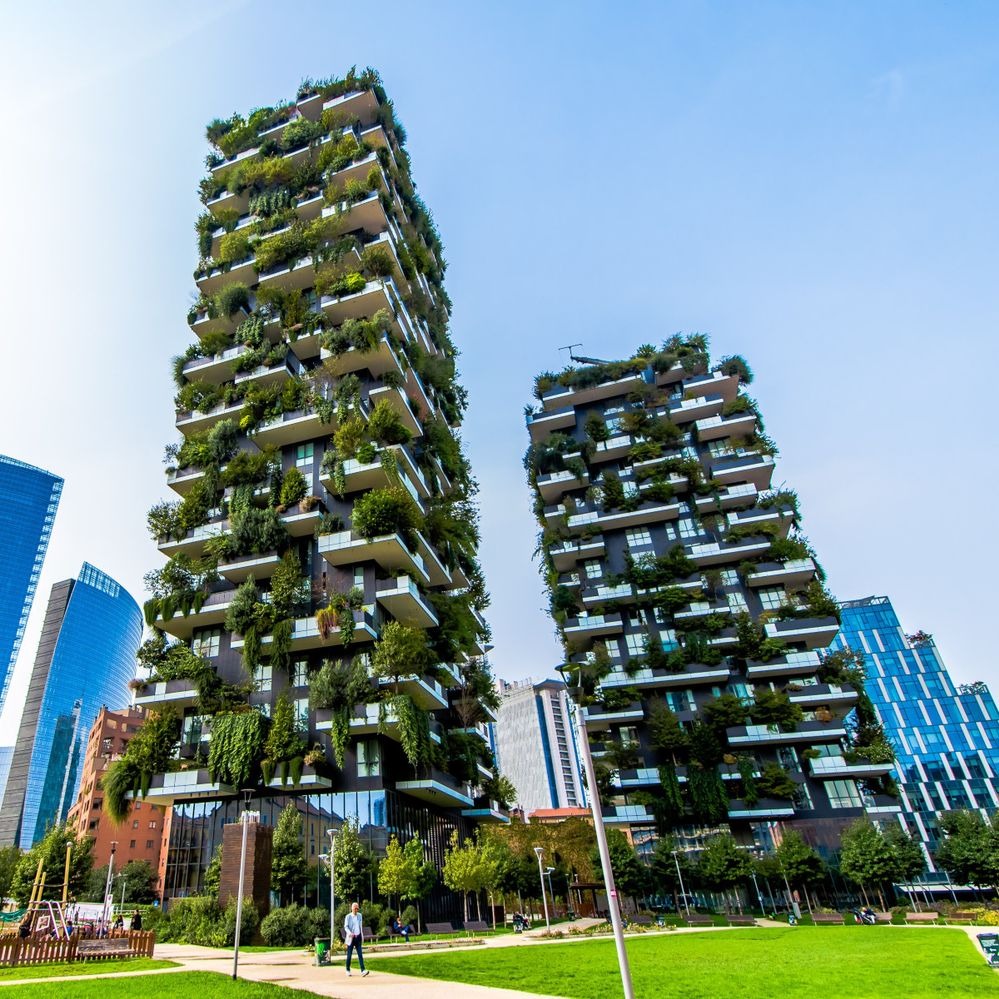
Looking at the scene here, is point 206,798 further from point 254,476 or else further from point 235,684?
point 254,476

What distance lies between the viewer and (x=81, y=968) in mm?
17062

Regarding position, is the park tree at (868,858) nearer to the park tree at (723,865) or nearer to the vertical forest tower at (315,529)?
the park tree at (723,865)

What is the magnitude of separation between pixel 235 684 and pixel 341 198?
119 ft

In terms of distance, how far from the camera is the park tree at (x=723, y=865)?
137 feet

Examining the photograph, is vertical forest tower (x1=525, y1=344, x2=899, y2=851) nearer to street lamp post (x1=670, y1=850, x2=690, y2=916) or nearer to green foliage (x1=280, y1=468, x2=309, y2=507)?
street lamp post (x1=670, y1=850, x2=690, y2=916)

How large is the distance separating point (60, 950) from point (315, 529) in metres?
24.9

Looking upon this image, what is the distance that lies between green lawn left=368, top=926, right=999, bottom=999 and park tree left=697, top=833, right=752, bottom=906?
1967cm

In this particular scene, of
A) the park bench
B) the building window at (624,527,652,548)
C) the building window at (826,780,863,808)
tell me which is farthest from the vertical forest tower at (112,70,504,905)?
the building window at (826,780,863,808)

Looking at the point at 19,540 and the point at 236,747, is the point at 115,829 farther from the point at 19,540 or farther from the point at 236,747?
the point at 19,540

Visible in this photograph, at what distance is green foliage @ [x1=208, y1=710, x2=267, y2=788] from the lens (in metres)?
33.9

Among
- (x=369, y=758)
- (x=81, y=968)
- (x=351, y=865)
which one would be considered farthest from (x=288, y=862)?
(x=81, y=968)

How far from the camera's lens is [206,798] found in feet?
120

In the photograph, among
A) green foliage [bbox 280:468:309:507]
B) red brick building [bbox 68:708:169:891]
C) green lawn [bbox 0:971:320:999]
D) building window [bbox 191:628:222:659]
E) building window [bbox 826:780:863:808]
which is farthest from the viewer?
red brick building [bbox 68:708:169:891]

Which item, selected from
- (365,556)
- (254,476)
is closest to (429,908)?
(365,556)
